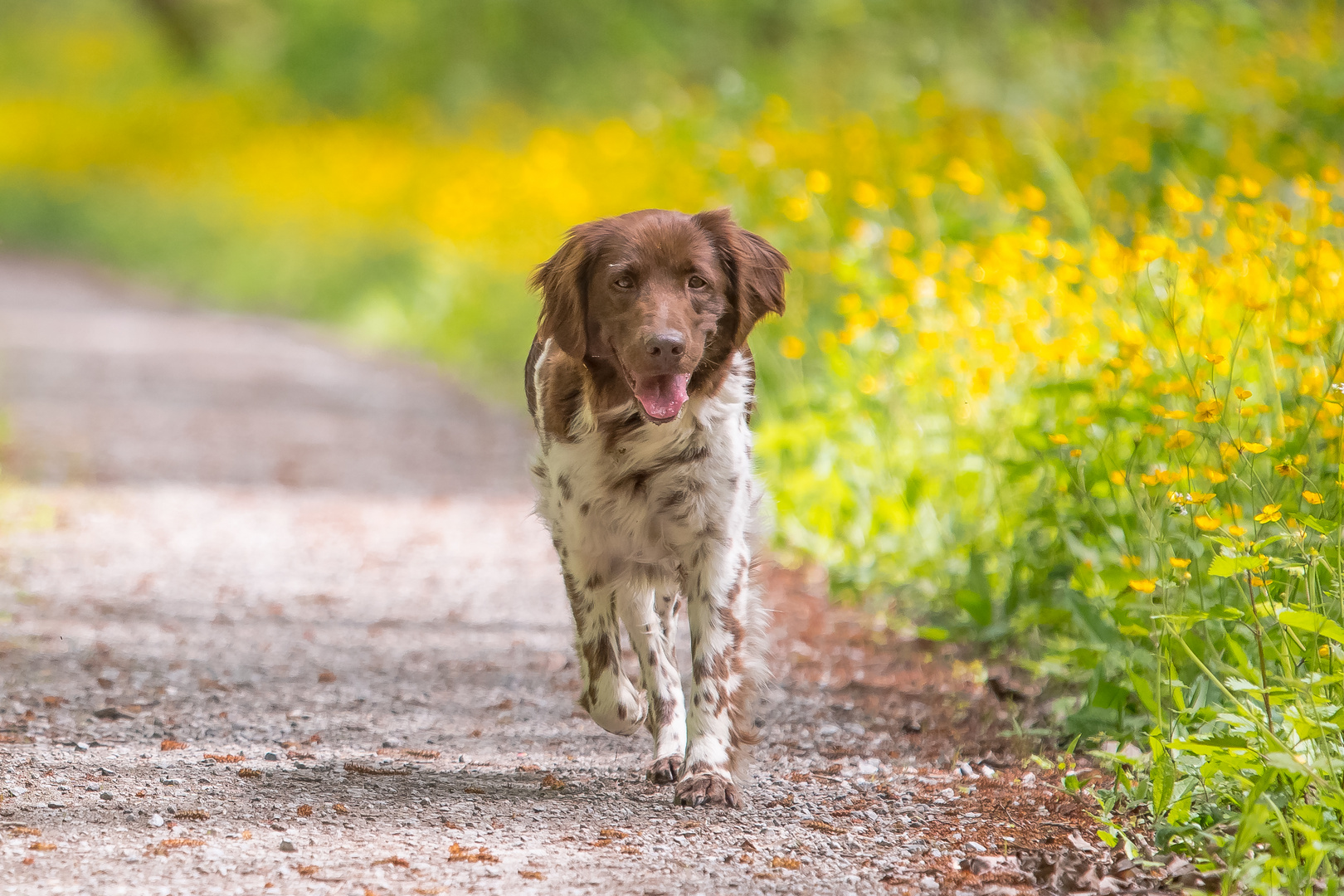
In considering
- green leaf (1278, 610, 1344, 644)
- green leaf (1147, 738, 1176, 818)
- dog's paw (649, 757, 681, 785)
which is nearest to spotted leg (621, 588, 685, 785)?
dog's paw (649, 757, 681, 785)

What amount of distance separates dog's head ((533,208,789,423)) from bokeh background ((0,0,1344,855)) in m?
0.79

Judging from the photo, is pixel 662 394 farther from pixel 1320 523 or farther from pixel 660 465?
pixel 1320 523

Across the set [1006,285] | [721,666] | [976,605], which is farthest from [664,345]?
[1006,285]

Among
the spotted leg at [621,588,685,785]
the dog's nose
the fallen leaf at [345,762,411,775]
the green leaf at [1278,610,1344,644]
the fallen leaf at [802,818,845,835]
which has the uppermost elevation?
the dog's nose

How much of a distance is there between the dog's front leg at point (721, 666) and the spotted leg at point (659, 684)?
110 millimetres

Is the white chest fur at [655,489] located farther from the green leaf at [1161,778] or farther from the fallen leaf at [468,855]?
the green leaf at [1161,778]

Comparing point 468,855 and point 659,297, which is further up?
point 659,297

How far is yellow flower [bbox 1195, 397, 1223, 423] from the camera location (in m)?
2.84

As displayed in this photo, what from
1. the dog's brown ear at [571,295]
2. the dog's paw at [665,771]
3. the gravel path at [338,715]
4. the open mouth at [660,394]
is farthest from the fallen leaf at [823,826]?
the dog's brown ear at [571,295]

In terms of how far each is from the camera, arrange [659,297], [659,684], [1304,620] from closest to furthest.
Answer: [1304,620]
[659,297]
[659,684]

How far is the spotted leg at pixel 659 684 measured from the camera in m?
3.36

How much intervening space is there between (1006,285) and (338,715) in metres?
2.45

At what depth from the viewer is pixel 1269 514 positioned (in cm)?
269

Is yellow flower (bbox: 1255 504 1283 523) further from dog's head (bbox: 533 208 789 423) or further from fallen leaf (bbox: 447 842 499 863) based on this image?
fallen leaf (bbox: 447 842 499 863)
